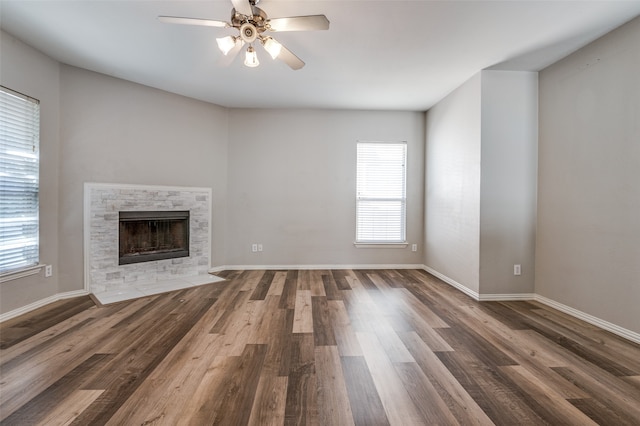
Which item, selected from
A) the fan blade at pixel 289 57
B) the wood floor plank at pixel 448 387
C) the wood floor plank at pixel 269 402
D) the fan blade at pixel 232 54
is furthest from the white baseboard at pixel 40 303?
the wood floor plank at pixel 448 387

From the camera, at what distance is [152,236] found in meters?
3.91

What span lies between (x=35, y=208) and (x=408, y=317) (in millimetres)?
4172

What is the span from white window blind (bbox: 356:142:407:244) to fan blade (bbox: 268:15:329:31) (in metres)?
2.90

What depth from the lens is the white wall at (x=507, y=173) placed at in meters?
3.22

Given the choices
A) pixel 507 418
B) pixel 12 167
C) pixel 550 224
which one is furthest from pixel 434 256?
pixel 12 167

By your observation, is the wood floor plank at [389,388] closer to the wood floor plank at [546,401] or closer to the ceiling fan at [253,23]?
the wood floor plank at [546,401]

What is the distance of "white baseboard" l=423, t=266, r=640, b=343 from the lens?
2.34 metres

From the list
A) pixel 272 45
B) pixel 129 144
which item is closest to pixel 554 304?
pixel 272 45

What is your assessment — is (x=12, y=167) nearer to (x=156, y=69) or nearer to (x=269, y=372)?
(x=156, y=69)

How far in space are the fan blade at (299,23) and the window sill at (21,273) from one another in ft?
11.1

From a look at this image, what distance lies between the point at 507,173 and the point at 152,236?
4.88m

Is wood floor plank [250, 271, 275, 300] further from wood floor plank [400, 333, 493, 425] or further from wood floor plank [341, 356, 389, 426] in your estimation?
wood floor plank [400, 333, 493, 425]

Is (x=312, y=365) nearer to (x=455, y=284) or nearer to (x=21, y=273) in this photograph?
(x=455, y=284)

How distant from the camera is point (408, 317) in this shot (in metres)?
2.72
